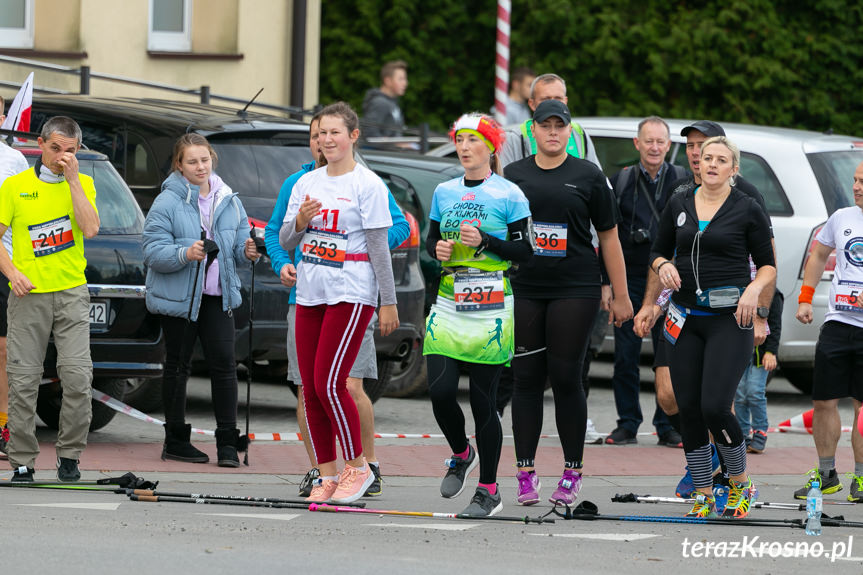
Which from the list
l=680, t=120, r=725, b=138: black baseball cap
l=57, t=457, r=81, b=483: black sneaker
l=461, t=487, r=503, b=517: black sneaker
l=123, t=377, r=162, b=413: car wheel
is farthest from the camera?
l=123, t=377, r=162, b=413: car wheel

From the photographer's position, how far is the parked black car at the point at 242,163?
11.0 meters

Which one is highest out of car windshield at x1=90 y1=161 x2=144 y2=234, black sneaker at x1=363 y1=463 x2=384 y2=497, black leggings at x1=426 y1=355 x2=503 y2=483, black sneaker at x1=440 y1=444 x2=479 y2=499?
car windshield at x1=90 y1=161 x2=144 y2=234

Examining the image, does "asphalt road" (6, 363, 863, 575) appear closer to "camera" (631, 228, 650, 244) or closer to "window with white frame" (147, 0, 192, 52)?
"camera" (631, 228, 650, 244)

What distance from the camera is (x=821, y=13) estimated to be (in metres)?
22.9

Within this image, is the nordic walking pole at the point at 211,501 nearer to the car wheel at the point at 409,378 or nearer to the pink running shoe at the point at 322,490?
the pink running shoe at the point at 322,490

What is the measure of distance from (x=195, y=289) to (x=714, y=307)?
10.0 feet

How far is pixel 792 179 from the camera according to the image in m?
13.1

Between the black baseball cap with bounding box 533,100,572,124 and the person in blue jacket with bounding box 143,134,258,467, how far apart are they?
6.67 feet

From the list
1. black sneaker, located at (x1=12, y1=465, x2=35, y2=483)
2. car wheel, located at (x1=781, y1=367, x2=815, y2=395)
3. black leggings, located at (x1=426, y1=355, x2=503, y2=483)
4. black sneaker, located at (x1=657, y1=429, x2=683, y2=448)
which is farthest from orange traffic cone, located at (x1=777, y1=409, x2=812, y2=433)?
black sneaker, located at (x1=12, y1=465, x2=35, y2=483)

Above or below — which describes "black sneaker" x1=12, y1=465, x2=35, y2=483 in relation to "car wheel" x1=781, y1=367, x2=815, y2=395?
above

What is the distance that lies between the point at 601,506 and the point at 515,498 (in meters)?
0.43

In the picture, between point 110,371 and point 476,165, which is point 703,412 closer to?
point 476,165

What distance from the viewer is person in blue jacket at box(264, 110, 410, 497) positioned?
845 cm

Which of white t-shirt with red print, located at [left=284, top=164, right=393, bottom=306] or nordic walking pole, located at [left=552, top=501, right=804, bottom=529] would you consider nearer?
nordic walking pole, located at [left=552, top=501, right=804, bottom=529]
